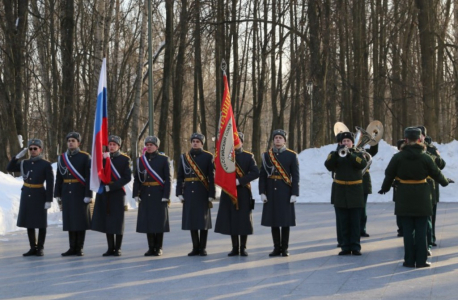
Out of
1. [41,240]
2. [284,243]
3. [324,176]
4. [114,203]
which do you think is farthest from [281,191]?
[324,176]

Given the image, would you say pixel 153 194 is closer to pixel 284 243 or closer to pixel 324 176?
pixel 284 243

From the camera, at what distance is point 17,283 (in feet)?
32.6

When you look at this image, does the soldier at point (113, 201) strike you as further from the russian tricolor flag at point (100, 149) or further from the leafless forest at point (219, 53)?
the leafless forest at point (219, 53)

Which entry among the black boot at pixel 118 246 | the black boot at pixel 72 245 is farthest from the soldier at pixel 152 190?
the black boot at pixel 72 245

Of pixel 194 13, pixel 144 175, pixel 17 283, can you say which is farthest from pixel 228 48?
pixel 17 283

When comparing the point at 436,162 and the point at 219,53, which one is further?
the point at 219,53

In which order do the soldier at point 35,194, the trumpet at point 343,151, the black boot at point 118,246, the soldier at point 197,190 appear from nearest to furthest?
the trumpet at point 343,151
the soldier at point 197,190
the black boot at point 118,246
the soldier at point 35,194

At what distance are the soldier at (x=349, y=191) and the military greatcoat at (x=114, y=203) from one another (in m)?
3.10

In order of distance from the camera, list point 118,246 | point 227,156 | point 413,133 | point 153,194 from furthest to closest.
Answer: point 118,246
point 153,194
point 227,156
point 413,133

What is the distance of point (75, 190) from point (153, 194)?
4.09 ft

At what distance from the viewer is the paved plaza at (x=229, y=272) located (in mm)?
9031

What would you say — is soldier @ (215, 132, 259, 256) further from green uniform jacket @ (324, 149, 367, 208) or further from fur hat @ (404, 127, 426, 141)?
fur hat @ (404, 127, 426, 141)

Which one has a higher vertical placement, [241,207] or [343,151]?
[343,151]

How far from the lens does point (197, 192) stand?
481 inches
